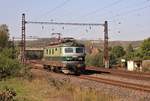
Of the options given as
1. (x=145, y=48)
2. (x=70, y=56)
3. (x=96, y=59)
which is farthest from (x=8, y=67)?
(x=145, y=48)

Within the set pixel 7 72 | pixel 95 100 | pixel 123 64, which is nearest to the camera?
pixel 95 100

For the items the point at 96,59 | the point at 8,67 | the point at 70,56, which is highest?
the point at 70,56

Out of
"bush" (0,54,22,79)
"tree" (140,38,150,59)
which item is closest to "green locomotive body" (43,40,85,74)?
"bush" (0,54,22,79)

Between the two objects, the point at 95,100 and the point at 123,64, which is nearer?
the point at 95,100

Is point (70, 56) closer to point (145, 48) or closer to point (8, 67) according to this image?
point (8, 67)

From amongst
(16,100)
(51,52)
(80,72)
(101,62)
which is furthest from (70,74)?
(101,62)

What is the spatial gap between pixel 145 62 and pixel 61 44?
15744 mm

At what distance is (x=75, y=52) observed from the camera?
3616cm

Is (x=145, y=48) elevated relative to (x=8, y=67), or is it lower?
elevated

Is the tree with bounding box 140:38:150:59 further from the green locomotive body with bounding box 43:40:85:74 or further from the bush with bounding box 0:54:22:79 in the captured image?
the bush with bounding box 0:54:22:79

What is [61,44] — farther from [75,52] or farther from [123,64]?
[123,64]

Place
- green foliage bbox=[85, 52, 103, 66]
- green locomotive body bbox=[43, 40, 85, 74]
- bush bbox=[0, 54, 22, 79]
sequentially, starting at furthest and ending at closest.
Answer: green foliage bbox=[85, 52, 103, 66] < green locomotive body bbox=[43, 40, 85, 74] < bush bbox=[0, 54, 22, 79]

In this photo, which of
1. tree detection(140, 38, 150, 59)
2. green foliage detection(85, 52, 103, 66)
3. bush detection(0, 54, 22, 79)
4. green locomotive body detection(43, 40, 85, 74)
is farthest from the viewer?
tree detection(140, 38, 150, 59)

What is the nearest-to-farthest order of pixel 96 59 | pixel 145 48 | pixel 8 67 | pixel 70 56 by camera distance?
1. pixel 8 67
2. pixel 70 56
3. pixel 96 59
4. pixel 145 48
